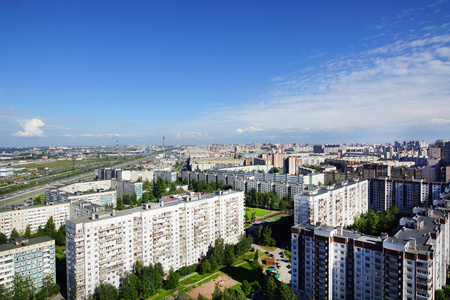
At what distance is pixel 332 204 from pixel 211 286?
9.77 m

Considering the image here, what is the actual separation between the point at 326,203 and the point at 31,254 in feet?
53.5

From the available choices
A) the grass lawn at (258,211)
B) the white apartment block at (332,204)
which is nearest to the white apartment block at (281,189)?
the grass lawn at (258,211)

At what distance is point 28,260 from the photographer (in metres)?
12.9

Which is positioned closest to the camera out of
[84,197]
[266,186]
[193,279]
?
[193,279]

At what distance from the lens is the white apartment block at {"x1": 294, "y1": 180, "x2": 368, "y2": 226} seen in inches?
663

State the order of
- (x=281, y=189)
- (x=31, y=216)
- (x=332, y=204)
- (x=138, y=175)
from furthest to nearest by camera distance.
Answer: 1. (x=138, y=175)
2. (x=281, y=189)
3. (x=31, y=216)
4. (x=332, y=204)

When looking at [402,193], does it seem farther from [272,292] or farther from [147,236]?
[147,236]

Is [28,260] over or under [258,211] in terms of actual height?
over

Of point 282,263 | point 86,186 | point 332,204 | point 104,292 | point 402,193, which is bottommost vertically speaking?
point 282,263

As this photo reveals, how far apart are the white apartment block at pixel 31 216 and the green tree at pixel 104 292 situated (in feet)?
38.7

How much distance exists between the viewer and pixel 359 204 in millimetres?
22500

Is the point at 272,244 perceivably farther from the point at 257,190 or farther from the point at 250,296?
the point at 257,190

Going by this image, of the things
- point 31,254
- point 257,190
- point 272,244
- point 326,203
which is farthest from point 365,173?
point 31,254

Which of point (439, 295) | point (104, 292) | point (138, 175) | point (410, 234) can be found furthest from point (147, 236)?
point (138, 175)
